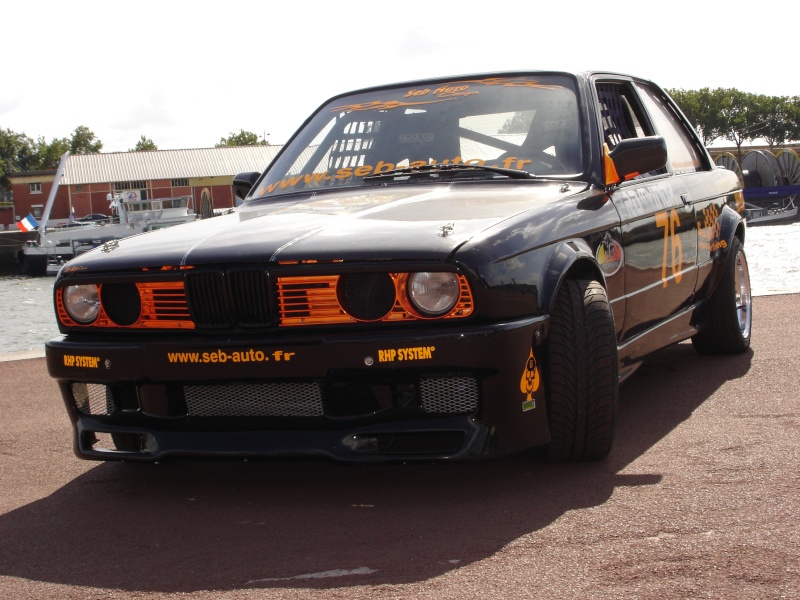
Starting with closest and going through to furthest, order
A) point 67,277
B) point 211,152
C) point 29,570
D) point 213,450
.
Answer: point 29,570 < point 213,450 < point 67,277 < point 211,152

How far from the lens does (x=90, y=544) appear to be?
→ 334cm

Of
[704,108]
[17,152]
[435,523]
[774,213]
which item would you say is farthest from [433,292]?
[17,152]

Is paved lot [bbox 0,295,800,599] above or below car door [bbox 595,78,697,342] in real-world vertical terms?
below

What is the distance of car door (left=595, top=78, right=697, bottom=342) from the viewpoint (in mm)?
4586

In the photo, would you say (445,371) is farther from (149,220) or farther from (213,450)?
(149,220)

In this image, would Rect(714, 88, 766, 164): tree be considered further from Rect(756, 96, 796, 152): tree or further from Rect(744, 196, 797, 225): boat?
Rect(744, 196, 797, 225): boat

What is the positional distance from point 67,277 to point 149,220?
153 ft

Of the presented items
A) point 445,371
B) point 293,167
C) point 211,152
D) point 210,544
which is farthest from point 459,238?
point 211,152

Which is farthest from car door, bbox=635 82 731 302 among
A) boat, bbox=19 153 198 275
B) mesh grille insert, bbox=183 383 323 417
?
boat, bbox=19 153 198 275

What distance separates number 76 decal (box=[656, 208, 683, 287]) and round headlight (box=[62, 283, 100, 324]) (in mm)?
2532

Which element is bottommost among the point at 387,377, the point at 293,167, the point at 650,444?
the point at 650,444

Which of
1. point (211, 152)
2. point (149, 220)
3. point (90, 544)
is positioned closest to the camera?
point (90, 544)

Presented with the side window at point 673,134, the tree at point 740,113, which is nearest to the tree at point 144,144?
the tree at point 740,113

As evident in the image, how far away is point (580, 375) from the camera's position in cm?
371
